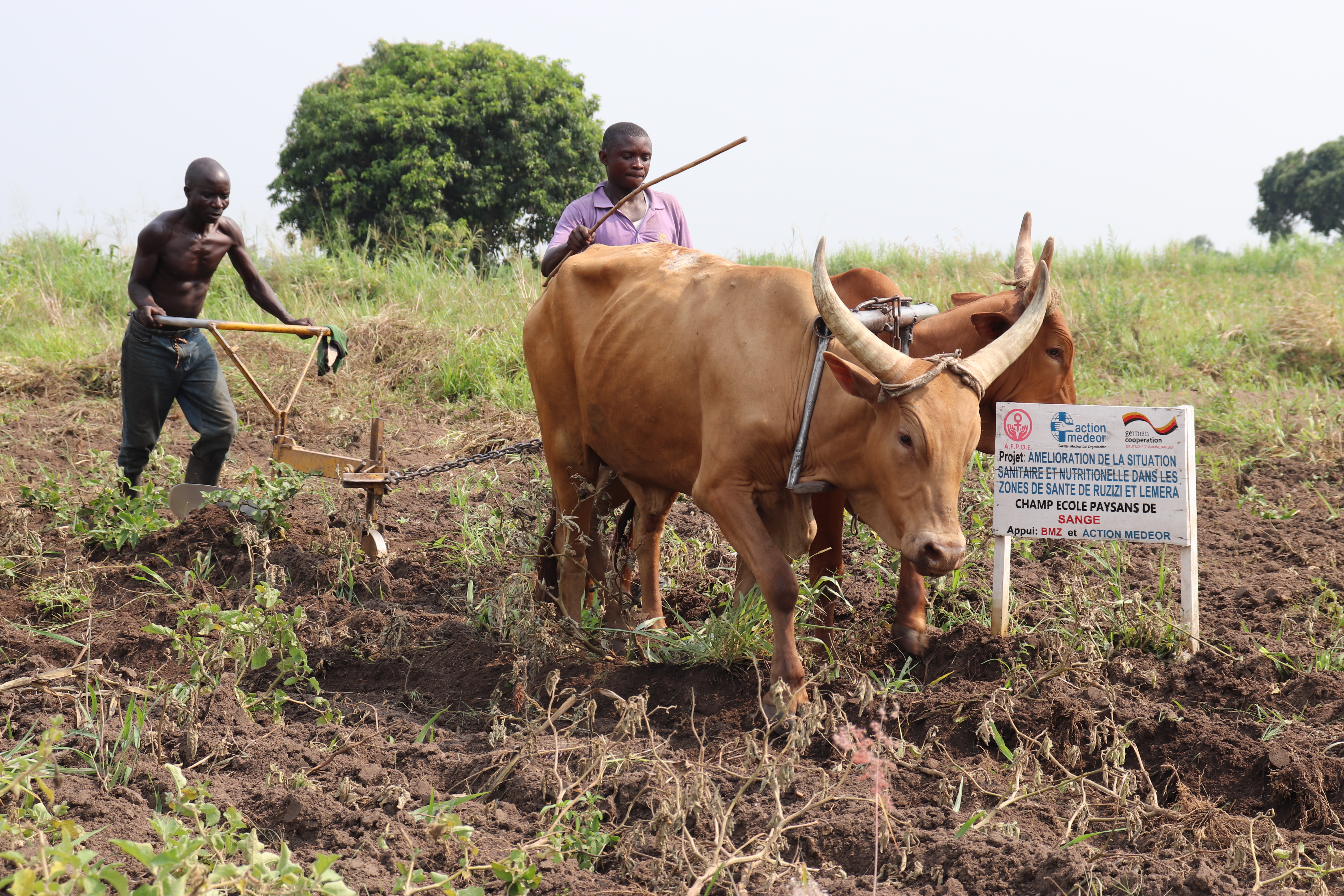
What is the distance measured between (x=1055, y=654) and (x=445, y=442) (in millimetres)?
4980

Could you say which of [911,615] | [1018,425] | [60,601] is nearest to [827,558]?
[911,615]

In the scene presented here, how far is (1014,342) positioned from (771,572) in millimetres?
1182

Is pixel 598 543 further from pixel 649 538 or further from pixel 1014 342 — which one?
pixel 1014 342

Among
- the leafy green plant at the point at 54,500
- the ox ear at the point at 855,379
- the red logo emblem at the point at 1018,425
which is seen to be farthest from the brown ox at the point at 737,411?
the leafy green plant at the point at 54,500

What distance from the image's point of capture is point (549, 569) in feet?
16.6

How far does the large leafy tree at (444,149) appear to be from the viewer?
1766 cm

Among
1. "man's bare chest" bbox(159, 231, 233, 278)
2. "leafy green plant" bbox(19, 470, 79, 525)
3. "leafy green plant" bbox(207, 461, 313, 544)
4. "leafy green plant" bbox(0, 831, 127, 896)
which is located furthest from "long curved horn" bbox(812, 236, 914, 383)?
"leafy green plant" bbox(19, 470, 79, 525)

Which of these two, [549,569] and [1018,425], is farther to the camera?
[549,569]

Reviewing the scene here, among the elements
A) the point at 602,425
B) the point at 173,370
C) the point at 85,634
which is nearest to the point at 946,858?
the point at 602,425

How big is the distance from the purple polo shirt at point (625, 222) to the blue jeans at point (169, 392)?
2.04 meters

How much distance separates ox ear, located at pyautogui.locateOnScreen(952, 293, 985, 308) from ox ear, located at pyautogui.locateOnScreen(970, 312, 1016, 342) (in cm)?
28

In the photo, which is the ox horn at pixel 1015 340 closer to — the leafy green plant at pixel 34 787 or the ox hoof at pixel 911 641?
the ox hoof at pixel 911 641

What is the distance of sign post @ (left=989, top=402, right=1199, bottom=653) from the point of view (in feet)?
13.9

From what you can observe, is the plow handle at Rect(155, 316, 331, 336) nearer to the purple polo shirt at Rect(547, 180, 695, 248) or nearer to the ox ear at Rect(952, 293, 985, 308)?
the purple polo shirt at Rect(547, 180, 695, 248)
